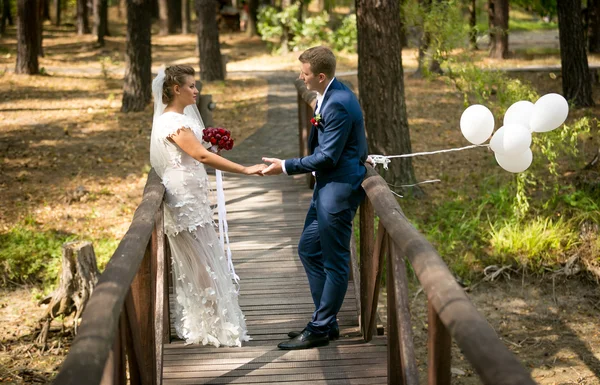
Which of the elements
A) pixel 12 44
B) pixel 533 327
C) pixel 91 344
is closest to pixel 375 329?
pixel 91 344

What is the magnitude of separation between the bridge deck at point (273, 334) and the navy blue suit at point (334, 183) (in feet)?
1.01

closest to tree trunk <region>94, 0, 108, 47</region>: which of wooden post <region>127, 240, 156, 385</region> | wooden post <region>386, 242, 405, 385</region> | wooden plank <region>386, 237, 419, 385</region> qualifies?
wooden post <region>127, 240, 156, 385</region>

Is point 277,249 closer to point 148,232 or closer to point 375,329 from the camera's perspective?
point 375,329

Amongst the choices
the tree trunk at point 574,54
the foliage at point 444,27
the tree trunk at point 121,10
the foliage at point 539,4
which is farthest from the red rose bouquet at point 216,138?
the tree trunk at point 121,10

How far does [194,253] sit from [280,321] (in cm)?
98

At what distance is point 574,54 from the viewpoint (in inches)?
606

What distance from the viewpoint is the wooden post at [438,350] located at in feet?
11.4

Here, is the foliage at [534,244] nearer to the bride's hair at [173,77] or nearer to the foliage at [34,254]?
the foliage at [34,254]

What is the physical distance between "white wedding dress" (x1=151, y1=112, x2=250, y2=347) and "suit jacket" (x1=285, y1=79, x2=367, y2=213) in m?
0.72

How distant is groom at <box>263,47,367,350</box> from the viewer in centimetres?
490

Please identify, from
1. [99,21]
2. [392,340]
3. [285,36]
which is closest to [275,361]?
[392,340]

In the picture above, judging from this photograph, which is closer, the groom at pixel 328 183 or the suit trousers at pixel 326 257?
the groom at pixel 328 183

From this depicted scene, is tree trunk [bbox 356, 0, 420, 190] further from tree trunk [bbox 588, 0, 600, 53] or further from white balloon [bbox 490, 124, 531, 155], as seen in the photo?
tree trunk [bbox 588, 0, 600, 53]

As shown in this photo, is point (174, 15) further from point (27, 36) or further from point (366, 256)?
point (366, 256)
